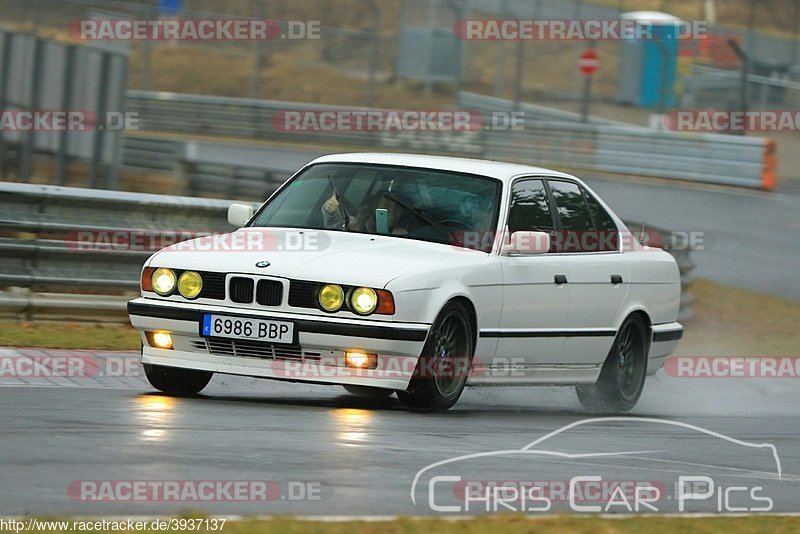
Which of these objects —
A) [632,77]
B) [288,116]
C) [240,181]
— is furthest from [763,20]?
[240,181]

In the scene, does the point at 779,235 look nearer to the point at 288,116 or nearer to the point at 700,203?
the point at 700,203

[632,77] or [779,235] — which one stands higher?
[632,77]

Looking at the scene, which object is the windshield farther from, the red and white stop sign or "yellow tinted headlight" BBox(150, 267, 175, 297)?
the red and white stop sign

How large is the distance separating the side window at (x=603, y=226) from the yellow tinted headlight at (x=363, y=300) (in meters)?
2.58

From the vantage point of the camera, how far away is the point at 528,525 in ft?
17.5

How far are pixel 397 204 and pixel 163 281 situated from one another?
4.83 feet

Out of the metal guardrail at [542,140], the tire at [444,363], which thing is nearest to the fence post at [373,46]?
the metal guardrail at [542,140]

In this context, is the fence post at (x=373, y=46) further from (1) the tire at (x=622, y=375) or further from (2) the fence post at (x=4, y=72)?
(1) the tire at (x=622, y=375)

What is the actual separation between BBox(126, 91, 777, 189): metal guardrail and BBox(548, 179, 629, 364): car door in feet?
69.2

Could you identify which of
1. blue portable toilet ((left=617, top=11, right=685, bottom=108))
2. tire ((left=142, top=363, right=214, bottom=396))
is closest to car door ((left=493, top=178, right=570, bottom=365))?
tire ((left=142, top=363, right=214, bottom=396))

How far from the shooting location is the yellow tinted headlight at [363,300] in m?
7.93

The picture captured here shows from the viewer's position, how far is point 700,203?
Answer: 92.4ft

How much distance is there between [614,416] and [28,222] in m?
4.91

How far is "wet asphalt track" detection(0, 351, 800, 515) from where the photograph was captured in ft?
18.4
